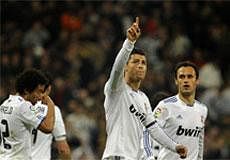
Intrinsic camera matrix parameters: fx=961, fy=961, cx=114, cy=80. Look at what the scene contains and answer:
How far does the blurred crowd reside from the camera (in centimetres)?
1939

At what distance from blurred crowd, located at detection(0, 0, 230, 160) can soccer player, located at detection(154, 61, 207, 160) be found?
21.7ft

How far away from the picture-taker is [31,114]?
10.9 m

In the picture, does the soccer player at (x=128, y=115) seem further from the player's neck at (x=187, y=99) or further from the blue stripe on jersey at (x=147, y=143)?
the player's neck at (x=187, y=99)

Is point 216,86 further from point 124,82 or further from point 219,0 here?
point 124,82

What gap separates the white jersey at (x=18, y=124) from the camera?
10844 mm

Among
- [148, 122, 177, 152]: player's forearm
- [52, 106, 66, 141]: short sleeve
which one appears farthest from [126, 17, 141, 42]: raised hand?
[52, 106, 66, 141]: short sleeve

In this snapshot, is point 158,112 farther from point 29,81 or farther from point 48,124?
point 29,81

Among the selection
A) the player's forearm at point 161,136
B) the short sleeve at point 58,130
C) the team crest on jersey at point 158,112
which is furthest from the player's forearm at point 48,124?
the short sleeve at point 58,130

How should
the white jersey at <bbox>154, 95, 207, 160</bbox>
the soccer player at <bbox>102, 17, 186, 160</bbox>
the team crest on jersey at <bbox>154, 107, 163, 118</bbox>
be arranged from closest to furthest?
1. the soccer player at <bbox>102, 17, 186, 160</bbox>
2. the white jersey at <bbox>154, 95, 207, 160</bbox>
3. the team crest on jersey at <bbox>154, 107, 163, 118</bbox>

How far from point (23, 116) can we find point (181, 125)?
2.11 metres

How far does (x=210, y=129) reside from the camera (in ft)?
63.5

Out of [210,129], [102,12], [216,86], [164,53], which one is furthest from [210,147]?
[102,12]

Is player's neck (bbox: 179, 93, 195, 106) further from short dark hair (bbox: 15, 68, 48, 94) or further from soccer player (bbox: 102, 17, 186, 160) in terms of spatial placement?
short dark hair (bbox: 15, 68, 48, 94)

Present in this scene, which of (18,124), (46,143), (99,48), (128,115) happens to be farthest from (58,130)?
(99,48)
